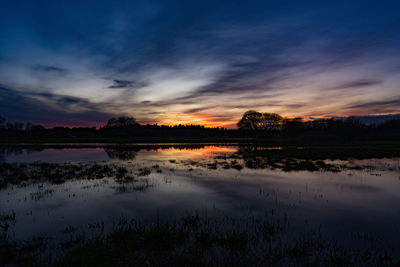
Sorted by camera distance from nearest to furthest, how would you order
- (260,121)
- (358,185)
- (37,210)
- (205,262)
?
(205,262) → (37,210) → (358,185) → (260,121)

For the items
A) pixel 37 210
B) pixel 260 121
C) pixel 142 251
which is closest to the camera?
pixel 142 251

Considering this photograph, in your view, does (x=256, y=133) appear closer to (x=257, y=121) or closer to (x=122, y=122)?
(x=257, y=121)

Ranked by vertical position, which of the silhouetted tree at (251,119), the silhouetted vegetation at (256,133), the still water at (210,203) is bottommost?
the still water at (210,203)

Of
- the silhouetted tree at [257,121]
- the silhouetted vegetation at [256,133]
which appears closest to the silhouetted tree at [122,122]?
the silhouetted vegetation at [256,133]

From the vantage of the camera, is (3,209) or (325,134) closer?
(3,209)

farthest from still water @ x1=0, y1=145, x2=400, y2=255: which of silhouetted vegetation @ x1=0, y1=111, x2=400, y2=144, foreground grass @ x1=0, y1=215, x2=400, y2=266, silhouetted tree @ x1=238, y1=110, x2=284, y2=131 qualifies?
silhouetted tree @ x1=238, y1=110, x2=284, y2=131

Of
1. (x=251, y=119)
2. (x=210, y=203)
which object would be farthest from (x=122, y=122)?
(x=210, y=203)

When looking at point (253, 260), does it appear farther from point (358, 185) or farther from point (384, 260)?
point (358, 185)

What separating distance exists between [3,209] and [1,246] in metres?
4.65

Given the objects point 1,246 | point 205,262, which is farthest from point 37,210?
point 205,262

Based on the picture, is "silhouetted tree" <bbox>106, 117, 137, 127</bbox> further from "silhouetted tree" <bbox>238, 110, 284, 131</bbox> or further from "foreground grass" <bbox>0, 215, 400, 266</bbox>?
"foreground grass" <bbox>0, 215, 400, 266</bbox>

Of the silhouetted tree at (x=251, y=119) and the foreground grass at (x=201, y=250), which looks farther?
the silhouetted tree at (x=251, y=119)

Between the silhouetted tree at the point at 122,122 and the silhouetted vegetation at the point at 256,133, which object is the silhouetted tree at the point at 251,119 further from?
the silhouetted tree at the point at 122,122

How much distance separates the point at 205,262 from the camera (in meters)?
5.25
